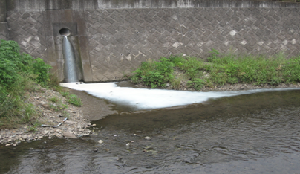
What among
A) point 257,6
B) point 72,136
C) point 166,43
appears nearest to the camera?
point 72,136

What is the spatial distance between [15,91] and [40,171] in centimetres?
316

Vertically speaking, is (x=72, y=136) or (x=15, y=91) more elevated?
(x=15, y=91)

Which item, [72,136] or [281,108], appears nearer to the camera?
[72,136]

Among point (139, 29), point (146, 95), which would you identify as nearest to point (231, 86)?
point (146, 95)

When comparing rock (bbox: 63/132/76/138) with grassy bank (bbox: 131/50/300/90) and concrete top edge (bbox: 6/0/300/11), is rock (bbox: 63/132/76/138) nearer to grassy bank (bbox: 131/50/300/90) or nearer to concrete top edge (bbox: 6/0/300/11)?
grassy bank (bbox: 131/50/300/90)

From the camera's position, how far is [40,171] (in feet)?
12.8

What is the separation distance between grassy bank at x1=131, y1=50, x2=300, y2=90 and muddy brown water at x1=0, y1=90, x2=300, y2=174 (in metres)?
3.13

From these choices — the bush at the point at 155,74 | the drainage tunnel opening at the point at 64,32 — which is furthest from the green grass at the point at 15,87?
the bush at the point at 155,74

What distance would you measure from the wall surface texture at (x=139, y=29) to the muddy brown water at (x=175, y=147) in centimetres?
481

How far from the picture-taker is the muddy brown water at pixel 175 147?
13.2 feet

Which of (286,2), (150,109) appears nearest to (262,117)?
(150,109)

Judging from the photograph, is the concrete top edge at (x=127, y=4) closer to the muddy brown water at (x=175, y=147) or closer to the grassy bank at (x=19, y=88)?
the grassy bank at (x=19, y=88)

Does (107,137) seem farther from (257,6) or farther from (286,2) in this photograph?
(286,2)

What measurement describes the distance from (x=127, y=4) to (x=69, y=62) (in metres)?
3.27
